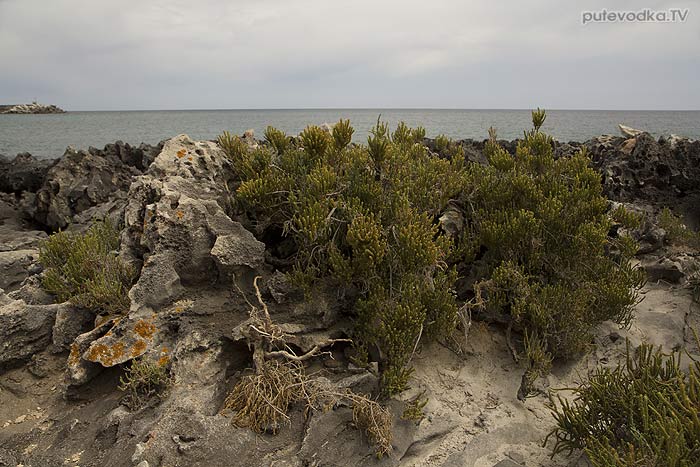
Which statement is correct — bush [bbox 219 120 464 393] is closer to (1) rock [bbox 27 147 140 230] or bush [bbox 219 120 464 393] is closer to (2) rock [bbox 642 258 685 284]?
(2) rock [bbox 642 258 685 284]

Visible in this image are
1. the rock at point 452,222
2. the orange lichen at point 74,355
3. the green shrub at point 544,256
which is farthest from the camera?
the rock at point 452,222

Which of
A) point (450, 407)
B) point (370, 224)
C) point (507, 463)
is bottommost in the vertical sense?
point (507, 463)

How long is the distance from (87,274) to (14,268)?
3200 mm

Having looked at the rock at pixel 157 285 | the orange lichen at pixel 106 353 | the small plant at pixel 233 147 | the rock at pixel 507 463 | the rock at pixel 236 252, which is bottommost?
the rock at pixel 507 463

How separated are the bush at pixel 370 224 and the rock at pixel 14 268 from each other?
434 centimetres

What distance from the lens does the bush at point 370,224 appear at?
538 centimetres

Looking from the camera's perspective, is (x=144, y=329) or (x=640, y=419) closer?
(x=640, y=419)

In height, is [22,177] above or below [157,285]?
above

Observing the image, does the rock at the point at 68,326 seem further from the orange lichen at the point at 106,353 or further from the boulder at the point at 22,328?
→ the orange lichen at the point at 106,353

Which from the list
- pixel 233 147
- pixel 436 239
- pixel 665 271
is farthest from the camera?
pixel 665 271

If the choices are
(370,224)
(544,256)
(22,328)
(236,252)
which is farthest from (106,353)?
(544,256)

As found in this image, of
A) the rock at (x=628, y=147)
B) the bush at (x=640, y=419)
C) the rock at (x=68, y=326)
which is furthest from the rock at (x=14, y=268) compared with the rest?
the rock at (x=628, y=147)

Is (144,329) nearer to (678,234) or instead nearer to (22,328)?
(22,328)

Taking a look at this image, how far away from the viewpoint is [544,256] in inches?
264
